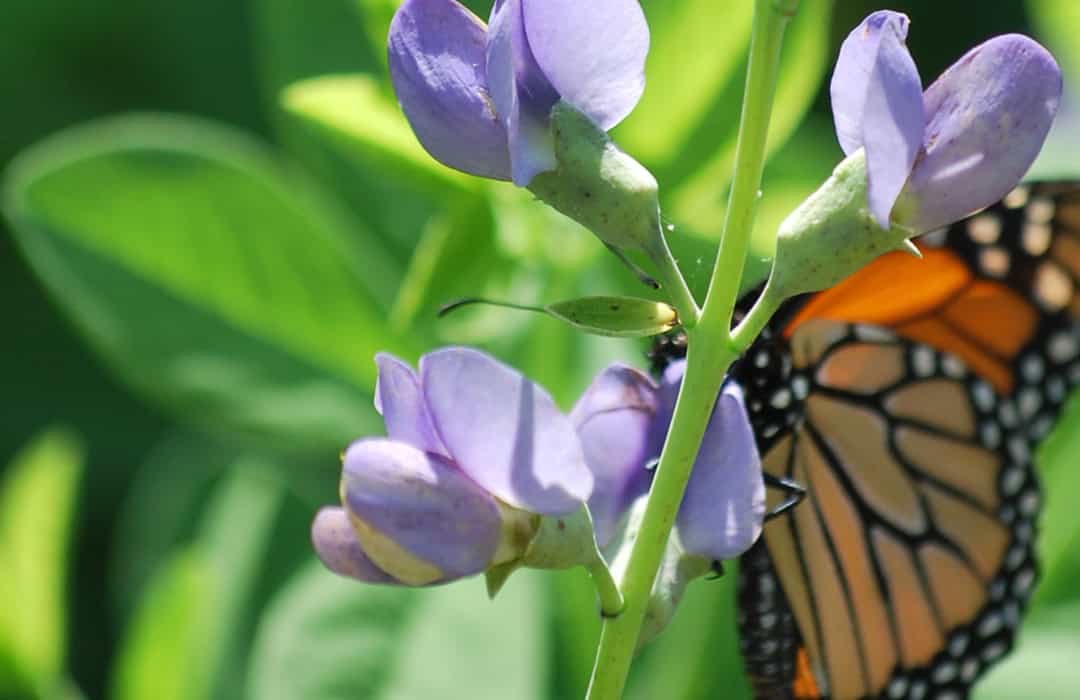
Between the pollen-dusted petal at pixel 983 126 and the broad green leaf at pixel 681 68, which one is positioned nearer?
the pollen-dusted petal at pixel 983 126

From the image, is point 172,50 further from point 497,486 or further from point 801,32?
point 497,486

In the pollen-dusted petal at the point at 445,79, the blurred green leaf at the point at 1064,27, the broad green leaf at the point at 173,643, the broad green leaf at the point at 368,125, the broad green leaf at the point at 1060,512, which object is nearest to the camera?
the pollen-dusted petal at the point at 445,79

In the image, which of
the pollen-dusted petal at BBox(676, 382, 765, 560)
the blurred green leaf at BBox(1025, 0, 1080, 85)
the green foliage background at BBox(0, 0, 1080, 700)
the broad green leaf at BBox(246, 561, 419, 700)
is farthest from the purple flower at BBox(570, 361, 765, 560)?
the blurred green leaf at BBox(1025, 0, 1080, 85)

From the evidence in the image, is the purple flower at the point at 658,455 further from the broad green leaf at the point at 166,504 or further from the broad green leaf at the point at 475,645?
the broad green leaf at the point at 166,504

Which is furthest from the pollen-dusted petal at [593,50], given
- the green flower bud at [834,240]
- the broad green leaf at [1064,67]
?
the broad green leaf at [1064,67]

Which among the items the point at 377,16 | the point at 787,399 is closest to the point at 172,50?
the point at 377,16

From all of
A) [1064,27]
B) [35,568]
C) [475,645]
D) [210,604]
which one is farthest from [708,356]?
[1064,27]

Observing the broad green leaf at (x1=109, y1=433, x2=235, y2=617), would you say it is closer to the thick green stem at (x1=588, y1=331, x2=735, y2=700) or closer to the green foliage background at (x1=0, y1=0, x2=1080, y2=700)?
the green foliage background at (x1=0, y1=0, x2=1080, y2=700)
